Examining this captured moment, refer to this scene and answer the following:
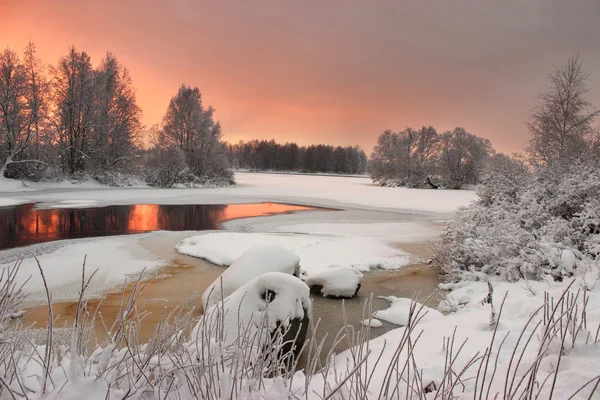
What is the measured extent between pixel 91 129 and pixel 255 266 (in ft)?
102

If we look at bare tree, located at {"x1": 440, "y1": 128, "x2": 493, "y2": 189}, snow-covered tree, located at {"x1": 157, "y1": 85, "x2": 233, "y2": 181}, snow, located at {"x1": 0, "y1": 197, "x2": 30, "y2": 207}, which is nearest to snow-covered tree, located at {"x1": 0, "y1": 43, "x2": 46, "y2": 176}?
Result: snow, located at {"x1": 0, "y1": 197, "x2": 30, "y2": 207}

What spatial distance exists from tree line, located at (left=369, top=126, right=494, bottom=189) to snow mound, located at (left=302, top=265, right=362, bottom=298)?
136 ft

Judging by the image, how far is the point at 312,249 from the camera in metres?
9.87

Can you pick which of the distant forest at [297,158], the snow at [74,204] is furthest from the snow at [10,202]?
the distant forest at [297,158]

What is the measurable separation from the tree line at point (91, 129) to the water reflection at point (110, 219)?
12193 mm

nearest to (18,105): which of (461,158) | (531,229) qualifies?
(531,229)

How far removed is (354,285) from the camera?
6766mm

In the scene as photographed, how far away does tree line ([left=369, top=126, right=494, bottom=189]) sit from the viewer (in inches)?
1877

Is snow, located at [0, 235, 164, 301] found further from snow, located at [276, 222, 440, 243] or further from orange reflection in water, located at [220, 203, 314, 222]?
orange reflection in water, located at [220, 203, 314, 222]

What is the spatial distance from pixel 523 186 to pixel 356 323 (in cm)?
801

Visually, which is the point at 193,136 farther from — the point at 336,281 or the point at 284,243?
the point at 336,281

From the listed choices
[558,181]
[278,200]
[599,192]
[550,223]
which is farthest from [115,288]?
Result: [278,200]

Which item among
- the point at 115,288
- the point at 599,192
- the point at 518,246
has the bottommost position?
the point at 115,288

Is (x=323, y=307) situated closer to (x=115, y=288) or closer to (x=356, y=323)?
(x=356, y=323)
